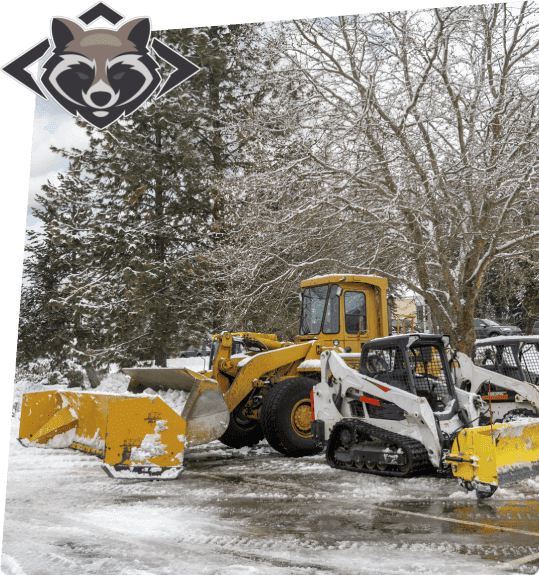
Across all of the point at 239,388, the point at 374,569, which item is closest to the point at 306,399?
the point at 239,388

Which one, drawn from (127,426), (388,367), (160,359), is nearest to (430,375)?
(388,367)

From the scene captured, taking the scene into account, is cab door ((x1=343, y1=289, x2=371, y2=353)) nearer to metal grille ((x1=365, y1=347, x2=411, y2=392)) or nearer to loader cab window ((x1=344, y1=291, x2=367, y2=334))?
loader cab window ((x1=344, y1=291, x2=367, y2=334))

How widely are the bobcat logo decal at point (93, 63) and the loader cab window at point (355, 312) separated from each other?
3481mm

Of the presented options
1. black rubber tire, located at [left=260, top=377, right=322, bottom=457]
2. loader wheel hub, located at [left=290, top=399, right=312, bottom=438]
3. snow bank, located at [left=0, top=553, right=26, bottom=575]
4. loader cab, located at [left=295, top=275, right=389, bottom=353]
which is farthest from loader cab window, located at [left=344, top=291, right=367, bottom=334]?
snow bank, located at [left=0, top=553, right=26, bottom=575]

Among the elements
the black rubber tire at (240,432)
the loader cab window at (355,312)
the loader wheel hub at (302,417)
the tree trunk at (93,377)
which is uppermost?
the loader cab window at (355,312)

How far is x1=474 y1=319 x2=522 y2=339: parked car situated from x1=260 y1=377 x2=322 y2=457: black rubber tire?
2284mm

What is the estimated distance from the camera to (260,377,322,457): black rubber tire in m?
6.98

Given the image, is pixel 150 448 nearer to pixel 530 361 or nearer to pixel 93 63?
pixel 93 63

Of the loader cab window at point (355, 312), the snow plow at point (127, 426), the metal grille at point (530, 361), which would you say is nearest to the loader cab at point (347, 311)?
the loader cab window at point (355, 312)

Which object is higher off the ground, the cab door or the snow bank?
the cab door

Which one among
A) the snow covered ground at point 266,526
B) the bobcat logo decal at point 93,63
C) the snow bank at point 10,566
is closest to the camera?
the snow covered ground at point 266,526

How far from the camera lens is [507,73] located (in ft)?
27.1

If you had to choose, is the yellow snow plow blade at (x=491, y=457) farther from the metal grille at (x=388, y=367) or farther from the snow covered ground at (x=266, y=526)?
the metal grille at (x=388, y=367)

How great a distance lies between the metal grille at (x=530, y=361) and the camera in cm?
696
